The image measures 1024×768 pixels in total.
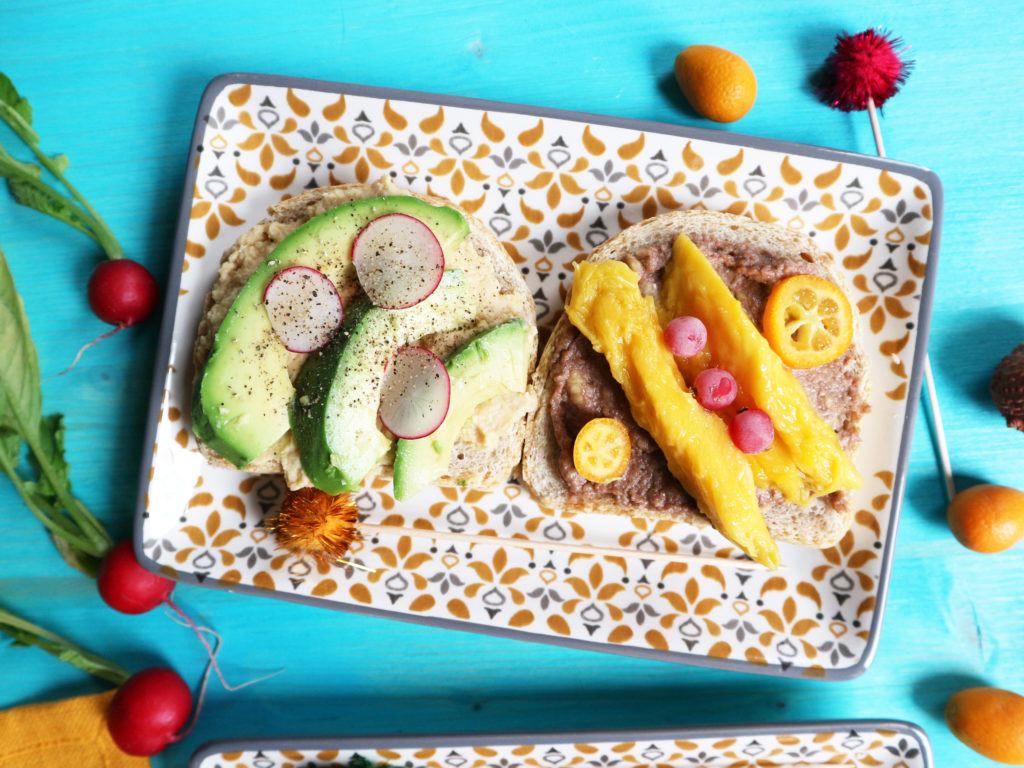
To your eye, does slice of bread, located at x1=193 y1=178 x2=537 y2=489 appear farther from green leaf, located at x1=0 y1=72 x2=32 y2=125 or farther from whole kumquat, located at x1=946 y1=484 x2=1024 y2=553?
whole kumquat, located at x1=946 y1=484 x2=1024 y2=553

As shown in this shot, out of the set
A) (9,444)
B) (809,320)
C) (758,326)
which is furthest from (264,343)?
(809,320)

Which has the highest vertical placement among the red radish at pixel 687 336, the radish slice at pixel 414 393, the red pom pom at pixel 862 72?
the red pom pom at pixel 862 72

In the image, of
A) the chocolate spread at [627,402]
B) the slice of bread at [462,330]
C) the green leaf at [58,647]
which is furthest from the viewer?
the green leaf at [58,647]

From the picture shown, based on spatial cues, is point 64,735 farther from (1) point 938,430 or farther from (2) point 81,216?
(1) point 938,430

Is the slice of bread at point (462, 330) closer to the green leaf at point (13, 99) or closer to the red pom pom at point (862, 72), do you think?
the green leaf at point (13, 99)

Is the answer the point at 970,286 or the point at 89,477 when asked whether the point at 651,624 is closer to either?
the point at 970,286

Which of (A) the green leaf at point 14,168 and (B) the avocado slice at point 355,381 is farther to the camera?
(A) the green leaf at point 14,168

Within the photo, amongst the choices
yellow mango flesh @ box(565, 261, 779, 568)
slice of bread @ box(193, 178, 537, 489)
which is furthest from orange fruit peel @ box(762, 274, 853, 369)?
slice of bread @ box(193, 178, 537, 489)

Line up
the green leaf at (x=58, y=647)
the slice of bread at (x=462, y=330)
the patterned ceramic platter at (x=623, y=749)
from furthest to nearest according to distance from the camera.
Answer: the green leaf at (x=58, y=647) < the patterned ceramic platter at (x=623, y=749) < the slice of bread at (x=462, y=330)

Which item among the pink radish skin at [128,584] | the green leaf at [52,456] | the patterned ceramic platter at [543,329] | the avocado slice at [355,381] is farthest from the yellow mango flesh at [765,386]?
the green leaf at [52,456]
